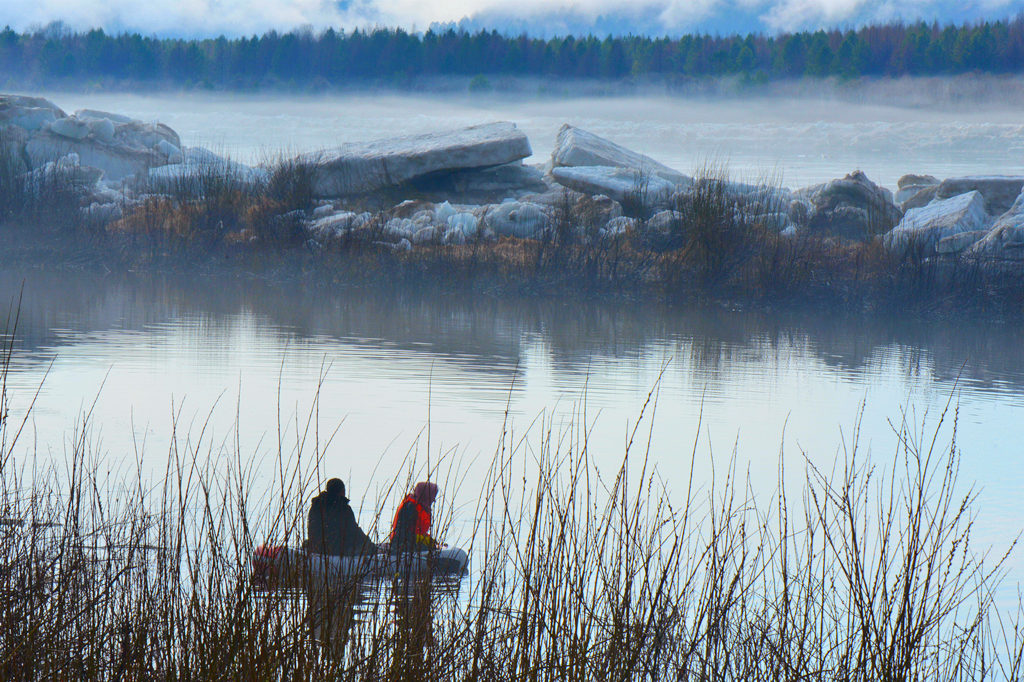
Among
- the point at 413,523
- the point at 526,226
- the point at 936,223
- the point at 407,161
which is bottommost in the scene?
the point at 413,523

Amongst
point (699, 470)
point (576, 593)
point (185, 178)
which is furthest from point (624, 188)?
point (576, 593)

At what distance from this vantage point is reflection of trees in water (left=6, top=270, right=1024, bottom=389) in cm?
1118

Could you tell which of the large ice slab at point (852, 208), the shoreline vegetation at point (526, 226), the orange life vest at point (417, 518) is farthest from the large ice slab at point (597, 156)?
the orange life vest at point (417, 518)

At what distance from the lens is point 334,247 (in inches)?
696

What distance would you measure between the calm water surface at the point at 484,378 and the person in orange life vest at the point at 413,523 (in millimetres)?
236

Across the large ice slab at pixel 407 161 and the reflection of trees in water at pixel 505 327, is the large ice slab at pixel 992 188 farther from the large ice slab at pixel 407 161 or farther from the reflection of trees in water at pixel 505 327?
the large ice slab at pixel 407 161

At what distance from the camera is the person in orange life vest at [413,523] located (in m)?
2.78

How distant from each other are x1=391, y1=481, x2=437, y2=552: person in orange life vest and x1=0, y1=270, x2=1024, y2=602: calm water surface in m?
0.24

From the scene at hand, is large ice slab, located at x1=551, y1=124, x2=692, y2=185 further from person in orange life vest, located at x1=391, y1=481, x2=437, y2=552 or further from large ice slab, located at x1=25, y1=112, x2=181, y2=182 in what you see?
person in orange life vest, located at x1=391, y1=481, x2=437, y2=552

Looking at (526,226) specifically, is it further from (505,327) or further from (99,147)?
(99,147)

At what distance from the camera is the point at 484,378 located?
957cm

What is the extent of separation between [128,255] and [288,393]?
36.3ft

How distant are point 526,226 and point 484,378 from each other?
27.9 feet

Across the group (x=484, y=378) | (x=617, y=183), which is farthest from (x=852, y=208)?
(x=484, y=378)
